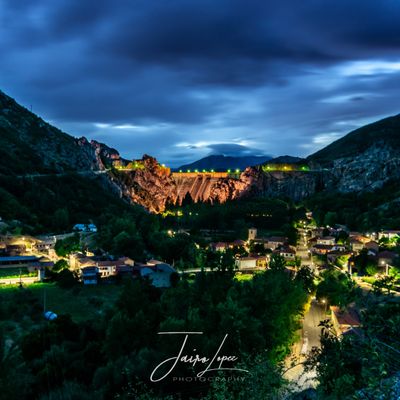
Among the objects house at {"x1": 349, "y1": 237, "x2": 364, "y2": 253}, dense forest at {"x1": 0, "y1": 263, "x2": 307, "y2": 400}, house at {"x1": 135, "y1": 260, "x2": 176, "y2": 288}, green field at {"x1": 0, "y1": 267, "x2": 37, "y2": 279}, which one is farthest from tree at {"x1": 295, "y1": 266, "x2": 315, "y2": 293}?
green field at {"x1": 0, "y1": 267, "x2": 37, "y2": 279}

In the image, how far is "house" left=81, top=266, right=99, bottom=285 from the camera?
3106cm

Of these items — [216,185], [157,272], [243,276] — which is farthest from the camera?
[216,185]

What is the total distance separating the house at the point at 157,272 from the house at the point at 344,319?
13436 mm

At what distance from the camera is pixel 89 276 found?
31188mm

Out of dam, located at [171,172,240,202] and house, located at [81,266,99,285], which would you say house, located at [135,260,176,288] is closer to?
house, located at [81,266,99,285]

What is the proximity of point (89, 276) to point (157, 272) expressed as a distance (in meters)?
5.90

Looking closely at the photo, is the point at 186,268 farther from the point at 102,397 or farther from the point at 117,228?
the point at 102,397

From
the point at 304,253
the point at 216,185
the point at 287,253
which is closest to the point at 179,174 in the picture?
the point at 216,185

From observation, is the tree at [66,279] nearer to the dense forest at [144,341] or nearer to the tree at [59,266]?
the tree at [59,266]

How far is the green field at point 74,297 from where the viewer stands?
24.8 meters

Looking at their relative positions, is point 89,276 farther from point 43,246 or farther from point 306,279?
point 306,279

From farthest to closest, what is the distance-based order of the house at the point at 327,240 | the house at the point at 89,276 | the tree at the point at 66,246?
the house at the point at 327,240 → the tree at the point at 66,246 → the house at the point at 89,276

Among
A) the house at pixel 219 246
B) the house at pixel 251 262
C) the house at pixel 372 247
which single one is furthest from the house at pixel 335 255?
the house at pixel 219 246

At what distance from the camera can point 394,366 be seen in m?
4.78
